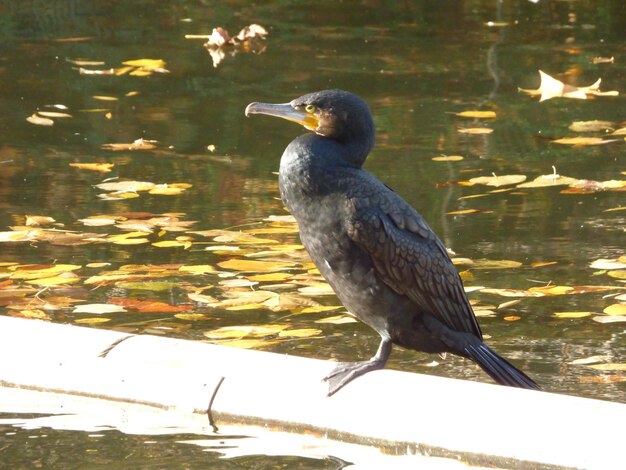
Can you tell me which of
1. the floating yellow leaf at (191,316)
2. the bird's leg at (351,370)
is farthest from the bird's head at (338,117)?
the floating yellow leaf at (191,316)

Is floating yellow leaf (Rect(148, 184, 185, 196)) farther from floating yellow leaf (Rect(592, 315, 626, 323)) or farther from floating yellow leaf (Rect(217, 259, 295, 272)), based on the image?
floating yellow leaf (Rect(592, 315, 626, 323))

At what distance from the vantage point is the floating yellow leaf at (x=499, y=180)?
21.7ft

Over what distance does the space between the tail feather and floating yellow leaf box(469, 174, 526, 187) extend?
284cm

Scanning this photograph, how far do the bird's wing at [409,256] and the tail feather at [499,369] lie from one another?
0.09m

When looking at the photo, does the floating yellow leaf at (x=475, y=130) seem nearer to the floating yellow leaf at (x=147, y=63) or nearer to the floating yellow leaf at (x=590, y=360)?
the floating yellow leaf at (x=147, y=63)

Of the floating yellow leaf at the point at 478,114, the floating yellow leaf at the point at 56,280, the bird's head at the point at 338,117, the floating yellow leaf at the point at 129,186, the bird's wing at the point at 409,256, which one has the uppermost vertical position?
the bird's head at the point at 338,117

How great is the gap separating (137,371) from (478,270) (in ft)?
6.23

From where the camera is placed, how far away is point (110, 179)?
677cm

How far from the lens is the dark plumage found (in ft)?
12.2

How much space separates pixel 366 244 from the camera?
12.2ft

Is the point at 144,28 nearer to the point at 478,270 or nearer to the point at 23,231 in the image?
the point at 23,231

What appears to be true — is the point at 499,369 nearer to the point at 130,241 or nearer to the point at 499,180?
the point at 130,241

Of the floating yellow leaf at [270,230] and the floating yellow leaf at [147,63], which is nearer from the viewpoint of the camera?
the floating yellow leaf at [270,230]

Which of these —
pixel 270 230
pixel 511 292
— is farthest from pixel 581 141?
pixel 511 292
